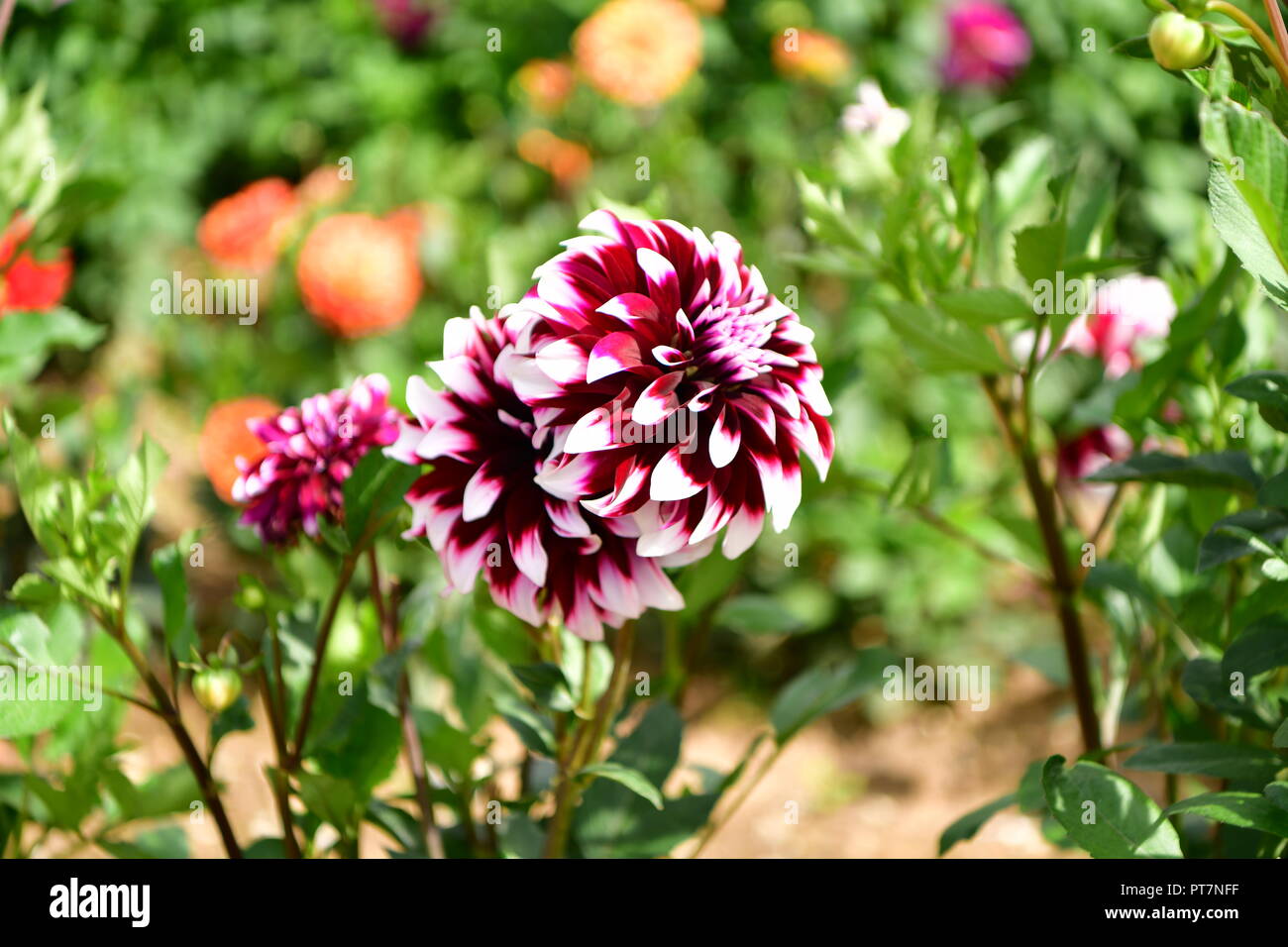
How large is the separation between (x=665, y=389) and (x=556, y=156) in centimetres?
170

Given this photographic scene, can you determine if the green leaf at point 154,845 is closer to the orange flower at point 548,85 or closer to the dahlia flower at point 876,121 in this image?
the dahlia flower at point 876,121

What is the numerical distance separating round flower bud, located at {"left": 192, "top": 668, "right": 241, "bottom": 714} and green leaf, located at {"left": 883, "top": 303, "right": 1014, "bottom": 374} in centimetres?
38

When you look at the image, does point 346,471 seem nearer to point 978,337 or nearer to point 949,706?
point 978,337

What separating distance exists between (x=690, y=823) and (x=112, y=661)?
369 mm

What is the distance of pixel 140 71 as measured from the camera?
223cm

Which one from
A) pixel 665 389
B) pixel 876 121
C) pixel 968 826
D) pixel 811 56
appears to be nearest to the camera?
pixel 665 389

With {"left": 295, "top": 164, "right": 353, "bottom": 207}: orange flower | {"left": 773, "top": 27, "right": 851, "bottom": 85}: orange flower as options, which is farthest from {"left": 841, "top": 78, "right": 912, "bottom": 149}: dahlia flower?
{"left": 295, "top": 164, "right": 353, "bottom": 207}: orange flower

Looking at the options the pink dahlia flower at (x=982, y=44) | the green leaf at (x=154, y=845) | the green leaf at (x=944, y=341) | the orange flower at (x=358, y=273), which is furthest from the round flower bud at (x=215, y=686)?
the pink dahlia flower at (x=982, y=44)

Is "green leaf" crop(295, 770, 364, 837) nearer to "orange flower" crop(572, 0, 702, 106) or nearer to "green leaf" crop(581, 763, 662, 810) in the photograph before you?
"green leaf" crop(581, 763, 662, 810)

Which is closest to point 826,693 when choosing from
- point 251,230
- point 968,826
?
point 968,826

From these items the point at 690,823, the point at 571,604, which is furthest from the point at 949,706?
the point at 571,604

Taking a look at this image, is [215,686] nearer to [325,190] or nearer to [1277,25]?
[1277,25]

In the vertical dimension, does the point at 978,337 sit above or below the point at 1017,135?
below

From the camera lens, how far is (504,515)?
0.49 m
